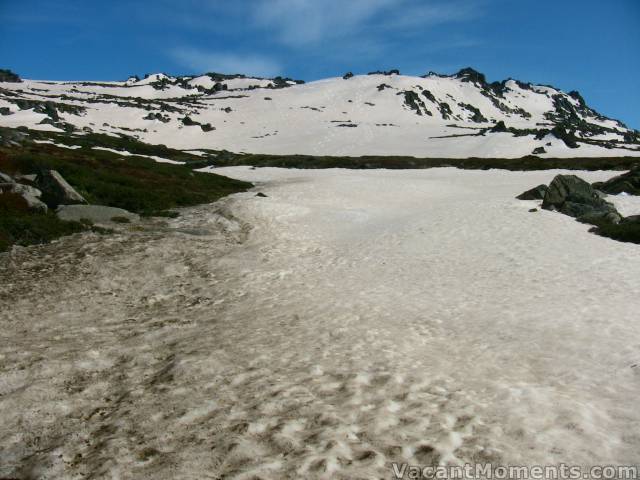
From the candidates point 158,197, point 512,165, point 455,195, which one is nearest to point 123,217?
point 158,197

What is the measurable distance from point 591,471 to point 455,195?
120 feet

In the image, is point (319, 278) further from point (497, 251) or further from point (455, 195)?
point (455, 195)

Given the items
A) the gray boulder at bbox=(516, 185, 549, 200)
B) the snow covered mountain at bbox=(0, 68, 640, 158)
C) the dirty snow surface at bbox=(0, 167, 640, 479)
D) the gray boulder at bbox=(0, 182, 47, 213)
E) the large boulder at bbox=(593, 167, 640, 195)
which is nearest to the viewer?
the dirty snow surface at bbox=(0, 167, 640, 479)

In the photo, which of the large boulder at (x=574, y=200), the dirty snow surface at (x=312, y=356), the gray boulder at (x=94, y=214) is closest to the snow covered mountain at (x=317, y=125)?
the large boulder at (x=574, y=200)

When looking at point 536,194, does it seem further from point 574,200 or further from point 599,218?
point 599,218

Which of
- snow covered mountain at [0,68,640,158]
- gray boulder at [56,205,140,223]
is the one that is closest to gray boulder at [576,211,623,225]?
gray boulder at [56,205,140,223]

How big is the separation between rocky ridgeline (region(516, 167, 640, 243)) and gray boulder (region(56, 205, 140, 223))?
25788mm

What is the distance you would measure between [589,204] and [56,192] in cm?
3220

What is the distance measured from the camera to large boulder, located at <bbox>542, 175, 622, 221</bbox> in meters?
29.0

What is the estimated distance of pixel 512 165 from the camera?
70.1 metres

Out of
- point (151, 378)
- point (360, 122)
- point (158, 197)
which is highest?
point (360, 122)

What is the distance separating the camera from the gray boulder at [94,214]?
23.5 meters

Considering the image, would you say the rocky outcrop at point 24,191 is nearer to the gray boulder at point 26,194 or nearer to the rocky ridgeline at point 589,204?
the gray boulder at point 26,194

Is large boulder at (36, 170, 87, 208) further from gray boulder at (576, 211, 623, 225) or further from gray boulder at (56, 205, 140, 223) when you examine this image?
gray boulder at (576, 211, 623, 225)
